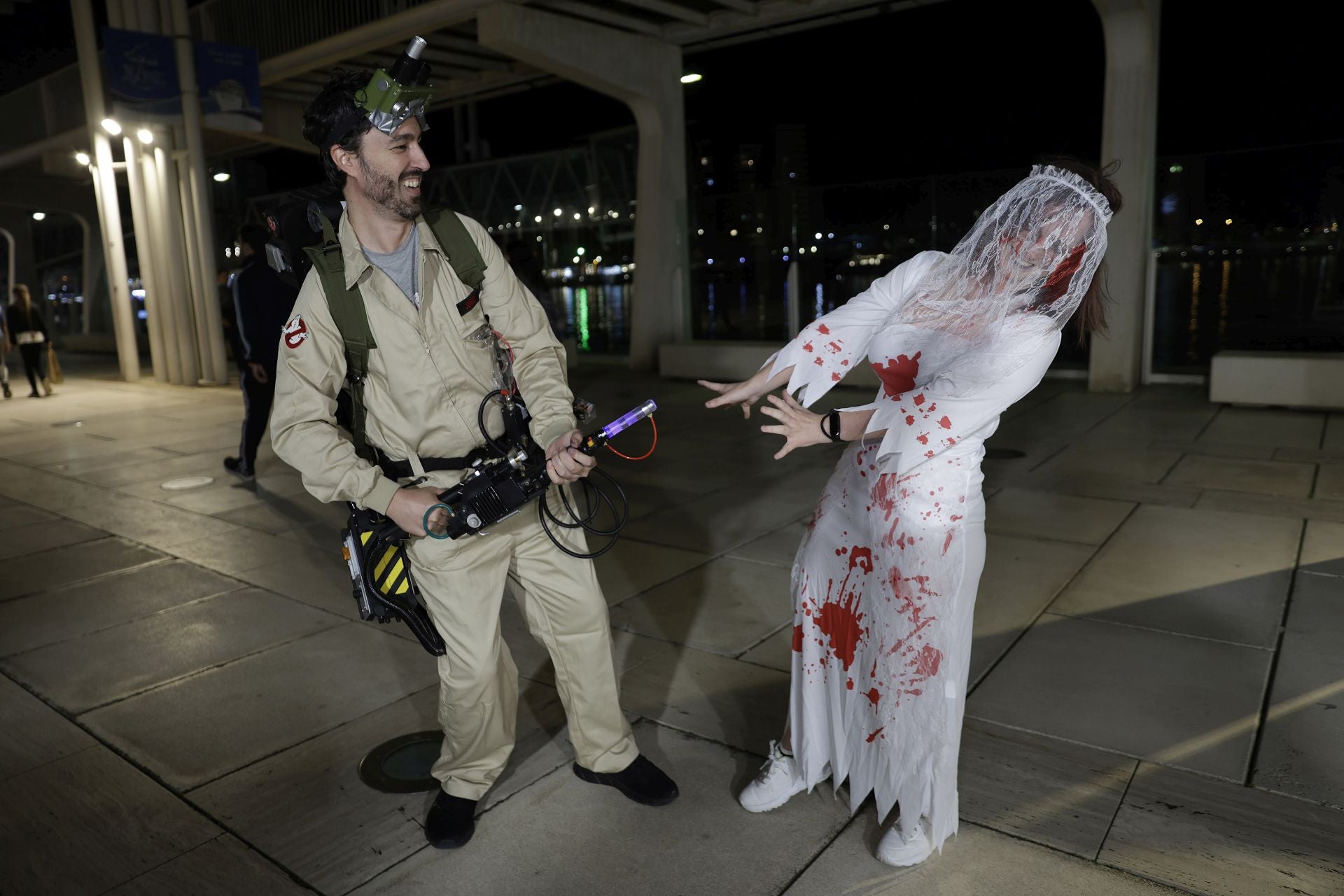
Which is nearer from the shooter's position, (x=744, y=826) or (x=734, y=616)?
(x=744, y=826)

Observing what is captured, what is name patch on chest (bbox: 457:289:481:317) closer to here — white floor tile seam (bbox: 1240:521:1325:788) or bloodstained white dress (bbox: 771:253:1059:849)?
bloodstained white dress (bbox: 771:253:1059:849)

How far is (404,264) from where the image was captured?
243 cm

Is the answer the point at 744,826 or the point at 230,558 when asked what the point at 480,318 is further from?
the point at 230,558

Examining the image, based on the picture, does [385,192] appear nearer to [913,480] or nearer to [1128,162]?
[913,480]

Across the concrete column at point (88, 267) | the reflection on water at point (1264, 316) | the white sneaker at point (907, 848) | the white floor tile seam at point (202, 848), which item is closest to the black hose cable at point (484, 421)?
the white floor tile seam at point (202, 848)

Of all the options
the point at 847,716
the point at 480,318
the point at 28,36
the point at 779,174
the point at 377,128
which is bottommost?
the point at 847,716

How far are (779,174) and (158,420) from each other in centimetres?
2010

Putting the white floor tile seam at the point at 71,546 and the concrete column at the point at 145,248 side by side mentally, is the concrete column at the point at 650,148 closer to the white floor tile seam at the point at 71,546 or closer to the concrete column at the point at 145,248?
the concrete column at the point at 145,248

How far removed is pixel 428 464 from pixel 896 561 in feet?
4.24

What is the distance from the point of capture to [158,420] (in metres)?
10.6

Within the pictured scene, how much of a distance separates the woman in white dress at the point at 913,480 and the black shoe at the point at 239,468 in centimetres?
599

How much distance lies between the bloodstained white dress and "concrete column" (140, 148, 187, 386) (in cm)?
1408

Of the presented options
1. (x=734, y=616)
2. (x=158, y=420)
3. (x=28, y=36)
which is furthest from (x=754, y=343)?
(x=28, y=36)

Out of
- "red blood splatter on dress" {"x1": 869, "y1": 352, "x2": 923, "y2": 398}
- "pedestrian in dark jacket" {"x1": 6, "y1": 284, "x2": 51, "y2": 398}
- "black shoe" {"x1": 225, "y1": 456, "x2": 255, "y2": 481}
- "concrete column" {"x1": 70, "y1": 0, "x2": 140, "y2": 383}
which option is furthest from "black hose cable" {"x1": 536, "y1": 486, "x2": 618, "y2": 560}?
"concrete column" {"x1": 70, "y1": 0, "x2": 140, "y2": 383}
